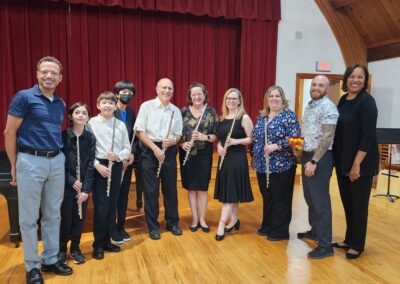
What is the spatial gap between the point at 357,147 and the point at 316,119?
369mm

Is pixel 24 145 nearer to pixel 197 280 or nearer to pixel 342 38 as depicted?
pixel 197 280

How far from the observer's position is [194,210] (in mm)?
3322

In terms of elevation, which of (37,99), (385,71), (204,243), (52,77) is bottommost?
(204,243)

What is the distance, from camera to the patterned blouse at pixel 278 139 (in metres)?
2.89

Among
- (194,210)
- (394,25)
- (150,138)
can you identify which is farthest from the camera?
(394,25)

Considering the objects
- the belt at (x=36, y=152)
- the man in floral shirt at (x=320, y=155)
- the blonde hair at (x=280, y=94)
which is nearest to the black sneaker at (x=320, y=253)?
the man in floral shirt at (x=320, y=155)

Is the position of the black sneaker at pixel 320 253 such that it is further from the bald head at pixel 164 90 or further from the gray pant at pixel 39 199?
the gray pant at pixel 39 199

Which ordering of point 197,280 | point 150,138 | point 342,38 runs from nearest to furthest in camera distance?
point 197,280, point 150,138, point 342,38

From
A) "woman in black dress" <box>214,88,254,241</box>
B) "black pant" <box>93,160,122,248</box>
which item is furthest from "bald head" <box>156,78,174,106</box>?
"black pant" <box>93,160,122,248</box>

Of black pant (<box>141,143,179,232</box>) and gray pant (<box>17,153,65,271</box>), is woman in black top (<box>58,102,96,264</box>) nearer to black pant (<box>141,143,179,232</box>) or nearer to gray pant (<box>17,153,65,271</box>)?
gray pant (<box>17,153,65,271</box>)

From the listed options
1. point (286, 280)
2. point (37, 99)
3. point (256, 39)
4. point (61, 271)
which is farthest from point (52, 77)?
point (256, 39)

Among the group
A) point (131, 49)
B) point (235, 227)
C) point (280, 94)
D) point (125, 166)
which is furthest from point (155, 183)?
point (131, 49)

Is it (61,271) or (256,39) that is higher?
(256,39)

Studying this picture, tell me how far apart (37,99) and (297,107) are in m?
5.28
